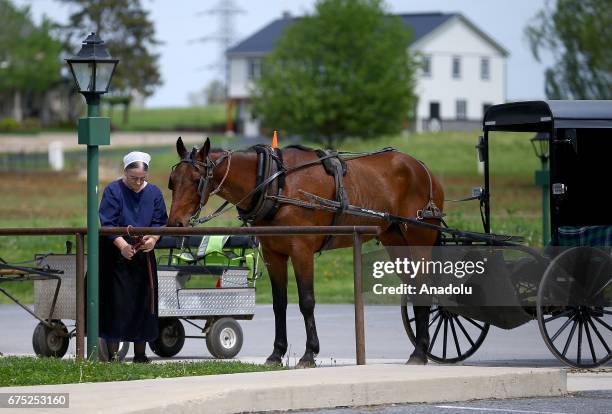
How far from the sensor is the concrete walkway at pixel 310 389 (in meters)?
9.97

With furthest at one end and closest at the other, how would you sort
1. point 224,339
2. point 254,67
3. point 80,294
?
point 254,67, point 224,339, point 80,294

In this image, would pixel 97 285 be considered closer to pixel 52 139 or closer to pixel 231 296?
pixel 231 296

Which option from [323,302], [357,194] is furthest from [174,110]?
[357,194]

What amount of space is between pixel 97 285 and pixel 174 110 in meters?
152

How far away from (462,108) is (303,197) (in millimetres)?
106179

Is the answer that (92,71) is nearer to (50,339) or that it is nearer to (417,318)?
(50,339)

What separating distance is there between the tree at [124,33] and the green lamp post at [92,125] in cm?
11497

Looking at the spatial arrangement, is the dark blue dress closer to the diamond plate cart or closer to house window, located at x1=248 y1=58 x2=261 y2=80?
the diamond plate cart

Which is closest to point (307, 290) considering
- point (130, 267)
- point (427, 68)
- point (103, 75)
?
point (130, 267)

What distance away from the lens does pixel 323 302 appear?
81.0 ft

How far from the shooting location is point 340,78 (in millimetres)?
80188

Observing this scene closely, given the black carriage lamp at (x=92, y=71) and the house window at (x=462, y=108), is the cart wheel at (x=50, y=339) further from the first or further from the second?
the house window at (x=462, y=108)

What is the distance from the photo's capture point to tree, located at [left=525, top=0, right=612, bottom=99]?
57.9 meters

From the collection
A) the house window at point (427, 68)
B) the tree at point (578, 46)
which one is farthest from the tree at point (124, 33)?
the tree at point (578, 46)
